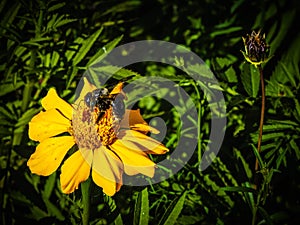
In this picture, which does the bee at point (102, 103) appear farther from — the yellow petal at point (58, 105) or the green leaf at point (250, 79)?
the green leaf at point (250, 79)

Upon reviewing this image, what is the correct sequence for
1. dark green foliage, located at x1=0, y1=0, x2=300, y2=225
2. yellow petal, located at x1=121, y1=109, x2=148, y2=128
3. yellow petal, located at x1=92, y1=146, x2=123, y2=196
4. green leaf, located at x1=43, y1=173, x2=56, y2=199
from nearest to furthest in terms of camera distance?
yellow petal, located at x1=92, y1=146, x2=123, y2=196 → yellow petal, located at x1=121, y1=109, x2=148, y2=128 → dark green foliage, located at x1=0, y1=0, x2=300, y2=225 → green leaf, located at x1=43, y1=173, x2=56, y2=199

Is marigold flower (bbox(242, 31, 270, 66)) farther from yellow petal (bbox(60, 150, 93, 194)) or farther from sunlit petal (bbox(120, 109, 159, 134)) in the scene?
yellow petal (bbox(60, 150, 93, 194))

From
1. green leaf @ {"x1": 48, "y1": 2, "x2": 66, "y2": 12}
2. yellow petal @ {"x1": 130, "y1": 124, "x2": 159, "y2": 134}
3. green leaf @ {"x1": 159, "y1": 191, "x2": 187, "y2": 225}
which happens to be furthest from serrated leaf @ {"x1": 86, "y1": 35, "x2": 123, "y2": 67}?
green leaf @ {"x1": 159, "y1": 191, "x2": 187, "y2": 225}

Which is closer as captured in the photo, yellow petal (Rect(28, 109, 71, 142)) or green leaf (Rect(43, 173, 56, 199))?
yellow petal (Rect(28, 109, 71, 142))

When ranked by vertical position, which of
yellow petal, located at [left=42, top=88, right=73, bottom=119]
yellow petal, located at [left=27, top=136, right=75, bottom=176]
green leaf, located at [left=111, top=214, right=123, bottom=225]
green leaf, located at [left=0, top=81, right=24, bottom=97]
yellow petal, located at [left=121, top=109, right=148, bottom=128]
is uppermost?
green leaf, located at [left=0, top=81, right=24, bottom=97]

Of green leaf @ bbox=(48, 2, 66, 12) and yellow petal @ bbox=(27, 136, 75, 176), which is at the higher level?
green leaf @ bbox=(48, 2, 66, 12)

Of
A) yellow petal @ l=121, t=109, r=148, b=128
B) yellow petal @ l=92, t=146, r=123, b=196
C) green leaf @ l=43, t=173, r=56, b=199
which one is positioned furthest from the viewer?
green leaf @ l=43, t=173, r=56, b=199

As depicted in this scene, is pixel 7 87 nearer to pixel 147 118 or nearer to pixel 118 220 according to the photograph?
pixel 147 118

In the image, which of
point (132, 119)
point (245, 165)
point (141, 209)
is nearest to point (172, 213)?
point (141, 209)
